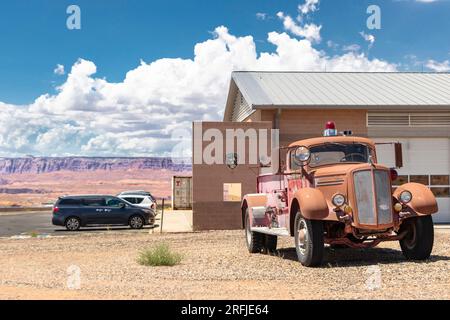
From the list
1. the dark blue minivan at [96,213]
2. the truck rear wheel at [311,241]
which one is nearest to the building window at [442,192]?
the dark blue minivan at [96,213]

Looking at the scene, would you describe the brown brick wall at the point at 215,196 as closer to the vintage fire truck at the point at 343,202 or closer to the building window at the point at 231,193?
the building window at the point at 231,193

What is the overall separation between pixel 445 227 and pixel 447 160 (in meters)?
3.44

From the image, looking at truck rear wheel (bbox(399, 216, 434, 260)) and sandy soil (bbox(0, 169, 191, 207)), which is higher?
sandy soil (bbox(0, 169, 191, 207))

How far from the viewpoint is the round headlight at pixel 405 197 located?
41.3 ft

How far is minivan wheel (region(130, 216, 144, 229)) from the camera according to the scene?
27938 millimetres

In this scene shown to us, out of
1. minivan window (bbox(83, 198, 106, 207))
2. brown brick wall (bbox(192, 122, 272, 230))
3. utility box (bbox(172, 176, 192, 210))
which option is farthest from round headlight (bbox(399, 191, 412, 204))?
utility box (bbox(172, 176, 192, 210))

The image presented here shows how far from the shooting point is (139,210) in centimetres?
2816

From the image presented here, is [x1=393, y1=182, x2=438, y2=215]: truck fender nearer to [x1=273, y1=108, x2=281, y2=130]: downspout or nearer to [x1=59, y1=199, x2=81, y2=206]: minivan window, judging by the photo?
[x1=273, y1=108, x2=281, y2=130]: downspout

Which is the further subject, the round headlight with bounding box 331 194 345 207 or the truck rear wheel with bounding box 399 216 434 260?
the truck rear wheel with bounding box 399 216 434 260

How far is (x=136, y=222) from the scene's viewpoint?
27969 mm

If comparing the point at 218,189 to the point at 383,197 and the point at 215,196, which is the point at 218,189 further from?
the point at 383,197
